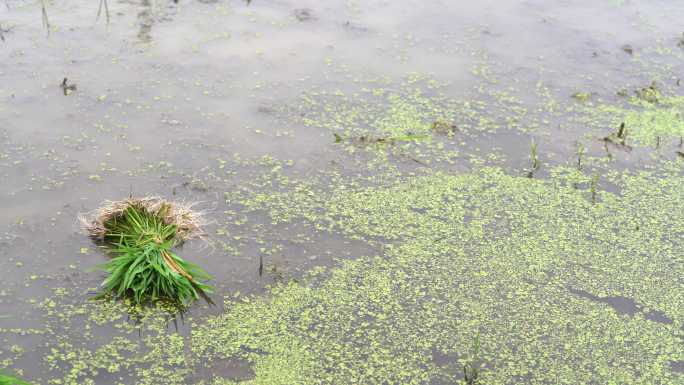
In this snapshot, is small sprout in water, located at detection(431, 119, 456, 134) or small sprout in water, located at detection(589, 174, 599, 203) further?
small sprout in water, located at detection(431, 119, 456, 134)

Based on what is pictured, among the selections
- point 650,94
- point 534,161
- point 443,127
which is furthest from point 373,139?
point 650,94

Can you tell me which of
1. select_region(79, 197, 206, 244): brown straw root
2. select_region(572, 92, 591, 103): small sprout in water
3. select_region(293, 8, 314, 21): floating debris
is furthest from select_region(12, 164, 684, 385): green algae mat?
select_region(293, 8, 314, 21): floating debris

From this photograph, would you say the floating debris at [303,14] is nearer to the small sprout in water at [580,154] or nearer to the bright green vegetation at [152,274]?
the small sprout in water at [580,154]

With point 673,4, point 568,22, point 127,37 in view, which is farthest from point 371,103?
point 673,4

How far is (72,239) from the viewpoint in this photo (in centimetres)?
339

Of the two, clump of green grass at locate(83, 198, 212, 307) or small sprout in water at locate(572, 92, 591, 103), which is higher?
small sprout in water at locate(572, 92, 591, 103)

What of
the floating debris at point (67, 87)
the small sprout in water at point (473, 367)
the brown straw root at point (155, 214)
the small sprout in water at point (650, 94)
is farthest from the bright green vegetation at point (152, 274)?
the small sprout in water at point (650, 94)

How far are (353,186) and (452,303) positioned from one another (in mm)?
933

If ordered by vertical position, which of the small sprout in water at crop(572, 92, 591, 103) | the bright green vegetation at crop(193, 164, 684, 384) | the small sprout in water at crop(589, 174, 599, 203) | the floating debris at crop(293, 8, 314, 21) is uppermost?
the floating debris at crop(293, 8, 314, 21)

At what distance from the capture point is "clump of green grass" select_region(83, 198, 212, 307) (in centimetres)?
309

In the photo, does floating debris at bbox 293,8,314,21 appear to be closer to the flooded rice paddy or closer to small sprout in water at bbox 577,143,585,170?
the flooded rice paddy

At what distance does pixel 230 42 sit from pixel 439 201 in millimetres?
2091

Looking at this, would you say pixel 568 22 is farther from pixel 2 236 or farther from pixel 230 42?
pixel 2 236

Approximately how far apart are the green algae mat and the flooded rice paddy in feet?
0.03
